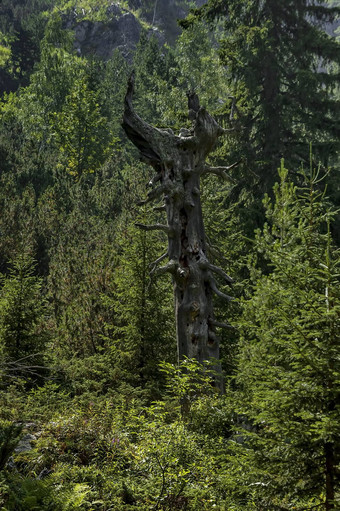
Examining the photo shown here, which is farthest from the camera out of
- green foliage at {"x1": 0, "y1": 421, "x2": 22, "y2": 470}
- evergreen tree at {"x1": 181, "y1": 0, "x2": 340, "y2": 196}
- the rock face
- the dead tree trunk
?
the rock face

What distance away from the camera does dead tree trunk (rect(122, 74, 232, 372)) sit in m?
8.30

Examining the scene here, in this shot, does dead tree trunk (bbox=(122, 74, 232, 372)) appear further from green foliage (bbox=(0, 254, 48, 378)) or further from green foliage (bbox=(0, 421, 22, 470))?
green foliage (bbox=(0, 421, 22, 470))

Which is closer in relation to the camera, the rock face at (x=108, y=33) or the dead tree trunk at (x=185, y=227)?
the dead tree trunk at (x=185, y=227)

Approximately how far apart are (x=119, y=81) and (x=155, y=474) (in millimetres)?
49805

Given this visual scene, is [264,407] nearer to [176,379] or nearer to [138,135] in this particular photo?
[176,379]

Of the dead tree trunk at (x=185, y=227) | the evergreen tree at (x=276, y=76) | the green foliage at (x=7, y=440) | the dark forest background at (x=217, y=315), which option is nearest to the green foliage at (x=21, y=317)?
the dark forest background at (x=217, y=315)

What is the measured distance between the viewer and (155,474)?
14.6ft

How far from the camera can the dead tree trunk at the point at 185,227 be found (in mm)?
8305

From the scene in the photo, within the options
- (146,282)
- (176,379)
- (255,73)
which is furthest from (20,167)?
(176,379)

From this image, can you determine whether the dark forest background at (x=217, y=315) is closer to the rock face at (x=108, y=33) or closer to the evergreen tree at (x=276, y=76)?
the evergreen tree at (x=276, y=76)

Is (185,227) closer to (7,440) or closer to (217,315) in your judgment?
(217,315)

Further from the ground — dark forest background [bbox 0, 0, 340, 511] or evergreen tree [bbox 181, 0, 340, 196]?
evergreen tree [bbox 181, 0, 340, 196]

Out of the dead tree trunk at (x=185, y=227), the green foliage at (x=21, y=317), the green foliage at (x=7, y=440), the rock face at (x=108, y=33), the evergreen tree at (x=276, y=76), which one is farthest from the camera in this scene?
the rock face at (x=108, y=33)

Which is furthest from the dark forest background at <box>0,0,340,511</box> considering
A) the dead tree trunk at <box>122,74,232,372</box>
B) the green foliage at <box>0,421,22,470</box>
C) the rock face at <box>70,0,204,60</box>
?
the rock face at <box>70,0,204,60</box>
